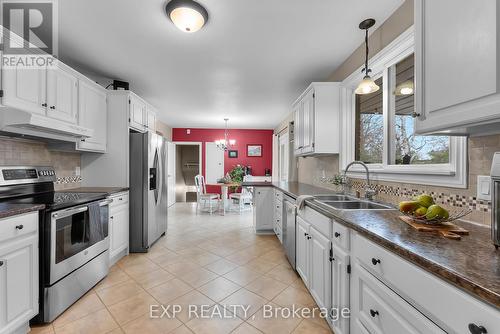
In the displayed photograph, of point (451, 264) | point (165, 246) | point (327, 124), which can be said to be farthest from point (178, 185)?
point (451, 264)

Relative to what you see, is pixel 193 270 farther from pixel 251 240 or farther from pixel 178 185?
pixel 178 185

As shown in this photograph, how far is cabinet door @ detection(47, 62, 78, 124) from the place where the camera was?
2150mm

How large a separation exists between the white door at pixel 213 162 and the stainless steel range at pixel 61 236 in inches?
192

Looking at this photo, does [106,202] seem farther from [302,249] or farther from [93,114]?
[302,249]

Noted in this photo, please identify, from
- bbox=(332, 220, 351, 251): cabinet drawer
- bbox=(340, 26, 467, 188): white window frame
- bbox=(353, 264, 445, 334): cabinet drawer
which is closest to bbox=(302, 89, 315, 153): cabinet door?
bbox=(340, 26, 467, 188): white window frame

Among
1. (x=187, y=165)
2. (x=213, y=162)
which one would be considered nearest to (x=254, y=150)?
(x=213, y=162)

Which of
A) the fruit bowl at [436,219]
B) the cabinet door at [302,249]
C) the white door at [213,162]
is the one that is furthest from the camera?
the white door at [213,162]

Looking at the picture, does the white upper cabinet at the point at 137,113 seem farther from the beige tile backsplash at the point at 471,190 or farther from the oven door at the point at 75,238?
the beige tile backsplash at the point at 471,190

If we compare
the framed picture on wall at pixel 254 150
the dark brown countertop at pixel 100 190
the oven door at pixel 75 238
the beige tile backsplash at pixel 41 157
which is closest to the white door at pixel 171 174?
the framed picture on wall at pixel 254 150

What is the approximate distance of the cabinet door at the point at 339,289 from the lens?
138 centimetres

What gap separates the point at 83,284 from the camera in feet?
6.73

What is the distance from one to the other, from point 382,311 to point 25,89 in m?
2.92

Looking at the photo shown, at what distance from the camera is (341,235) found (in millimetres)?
1423

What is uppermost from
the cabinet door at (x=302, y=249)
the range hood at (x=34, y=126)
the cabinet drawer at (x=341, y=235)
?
the range hood at (x=34, y=126)
